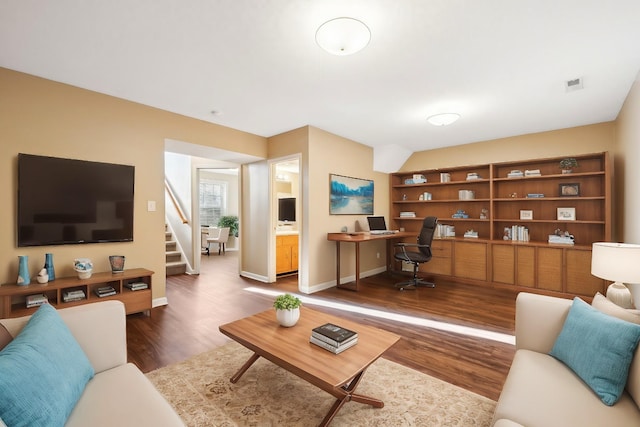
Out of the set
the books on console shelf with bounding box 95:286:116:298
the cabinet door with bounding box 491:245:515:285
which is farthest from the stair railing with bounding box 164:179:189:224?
the cabinet door with bounding box 491:245:515:285

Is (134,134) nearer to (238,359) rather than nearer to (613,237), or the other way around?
(238,359)

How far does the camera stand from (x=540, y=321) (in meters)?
1.71

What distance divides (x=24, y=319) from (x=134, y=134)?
2.64 metres

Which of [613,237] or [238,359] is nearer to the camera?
[238,359]

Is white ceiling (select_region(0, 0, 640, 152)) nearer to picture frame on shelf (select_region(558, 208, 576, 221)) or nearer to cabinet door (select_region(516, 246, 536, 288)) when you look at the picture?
picture frame on shelf (select_region(558, 208, 576, 221))

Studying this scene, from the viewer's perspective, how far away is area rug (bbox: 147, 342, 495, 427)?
167 centimetres

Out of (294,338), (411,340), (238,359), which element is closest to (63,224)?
(238,359)

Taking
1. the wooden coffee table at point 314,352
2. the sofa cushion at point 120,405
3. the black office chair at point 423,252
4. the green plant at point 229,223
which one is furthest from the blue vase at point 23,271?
the green plant at point 229,223

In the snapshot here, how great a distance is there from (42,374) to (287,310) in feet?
3.98

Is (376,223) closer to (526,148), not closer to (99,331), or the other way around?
(526,148)

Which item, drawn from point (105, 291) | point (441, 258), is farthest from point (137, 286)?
point (441, 258)

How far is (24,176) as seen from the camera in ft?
8.95

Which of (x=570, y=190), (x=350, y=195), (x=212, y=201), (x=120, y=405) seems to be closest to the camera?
(x=120, y=405)

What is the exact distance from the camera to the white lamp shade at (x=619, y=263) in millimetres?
1819
